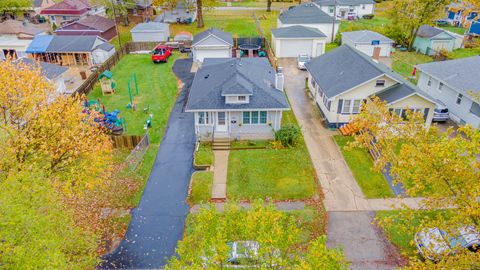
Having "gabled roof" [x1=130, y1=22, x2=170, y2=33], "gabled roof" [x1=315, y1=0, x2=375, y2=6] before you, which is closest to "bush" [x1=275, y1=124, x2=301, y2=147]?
"gabled roof" [x1=130, y1=22, x2=170, y2=33]

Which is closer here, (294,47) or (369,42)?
(369,42)

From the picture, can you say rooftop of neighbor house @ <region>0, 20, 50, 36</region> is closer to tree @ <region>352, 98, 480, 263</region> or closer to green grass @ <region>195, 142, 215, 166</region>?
green grass @ <region>195, 142, 215, 166</region>

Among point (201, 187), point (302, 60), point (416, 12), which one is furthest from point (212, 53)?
point (416, 12)

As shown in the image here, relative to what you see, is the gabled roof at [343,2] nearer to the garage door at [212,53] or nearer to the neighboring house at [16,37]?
the garage door at [212,53]

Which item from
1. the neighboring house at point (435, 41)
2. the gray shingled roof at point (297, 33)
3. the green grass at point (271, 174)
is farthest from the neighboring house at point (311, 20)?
the green grass at point (271, 174)

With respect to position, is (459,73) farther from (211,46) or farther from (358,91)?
(211,46)

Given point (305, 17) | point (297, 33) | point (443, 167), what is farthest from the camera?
point (305, 17)
